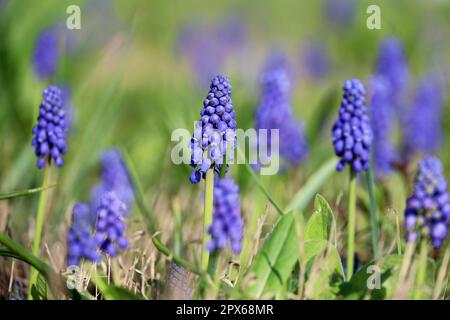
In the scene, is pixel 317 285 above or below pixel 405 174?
below

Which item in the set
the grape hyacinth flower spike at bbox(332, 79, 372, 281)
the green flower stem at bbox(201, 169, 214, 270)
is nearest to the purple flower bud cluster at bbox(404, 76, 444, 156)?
the grape hyacinth flower spike at bbox(332, 79, 372, 281)

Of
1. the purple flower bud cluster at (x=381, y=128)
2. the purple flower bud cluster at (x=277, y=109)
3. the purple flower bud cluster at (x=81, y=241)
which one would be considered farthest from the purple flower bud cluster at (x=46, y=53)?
the purple flower bud cluster at (x=81, y=241)

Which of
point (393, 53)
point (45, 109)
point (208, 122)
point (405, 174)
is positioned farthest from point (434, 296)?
point (393, 53)

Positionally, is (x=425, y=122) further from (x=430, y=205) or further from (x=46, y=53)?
(x=430, y=205)

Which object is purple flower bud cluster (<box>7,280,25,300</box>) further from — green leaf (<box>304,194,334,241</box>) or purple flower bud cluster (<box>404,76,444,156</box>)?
purple flower bud cluster (<box>404,76,444,156</box>)

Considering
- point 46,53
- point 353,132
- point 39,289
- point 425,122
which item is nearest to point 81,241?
point 39,289

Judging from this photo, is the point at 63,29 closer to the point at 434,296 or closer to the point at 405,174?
the point at 405,174
